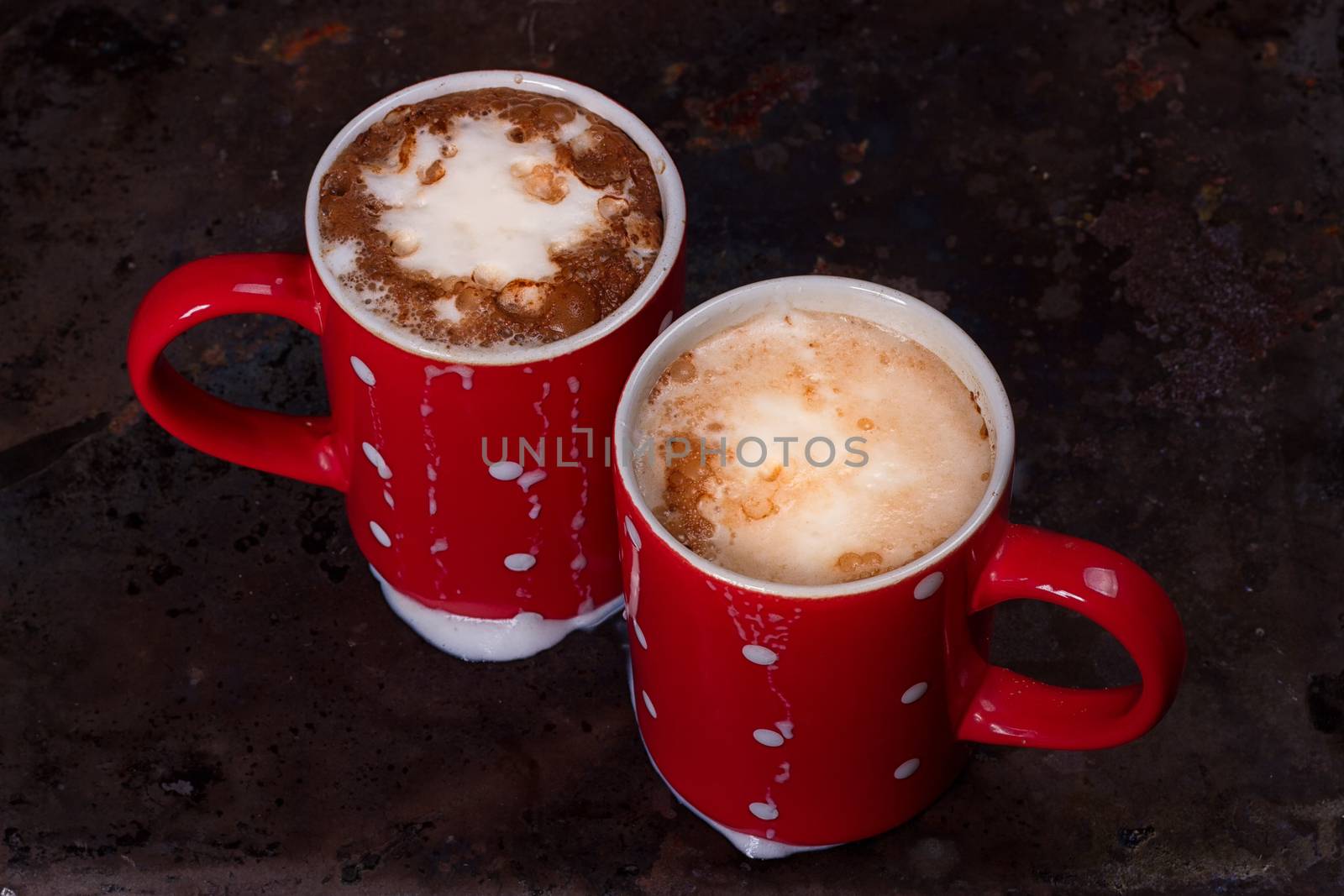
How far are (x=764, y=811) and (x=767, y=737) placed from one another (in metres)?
0.10

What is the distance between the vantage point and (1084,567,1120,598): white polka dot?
3.42 ft

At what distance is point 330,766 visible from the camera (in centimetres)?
130

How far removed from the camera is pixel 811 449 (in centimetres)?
112

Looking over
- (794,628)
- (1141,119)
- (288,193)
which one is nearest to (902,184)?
(1141,119)

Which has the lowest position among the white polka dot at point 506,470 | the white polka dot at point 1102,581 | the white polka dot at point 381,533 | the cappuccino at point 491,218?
the white polka dot at point 381,533

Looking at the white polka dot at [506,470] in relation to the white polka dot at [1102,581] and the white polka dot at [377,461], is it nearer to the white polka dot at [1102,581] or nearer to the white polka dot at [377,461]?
the white polka dot at [377,461]

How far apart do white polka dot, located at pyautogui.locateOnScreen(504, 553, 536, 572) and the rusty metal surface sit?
3.9 inches

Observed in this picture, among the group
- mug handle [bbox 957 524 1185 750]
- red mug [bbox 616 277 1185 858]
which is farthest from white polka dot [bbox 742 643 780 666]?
mug handle [bbox 957 524 1185 750]

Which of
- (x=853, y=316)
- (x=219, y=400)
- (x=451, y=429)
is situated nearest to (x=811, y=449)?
(x=853, y=316)

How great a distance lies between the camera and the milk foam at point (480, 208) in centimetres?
119

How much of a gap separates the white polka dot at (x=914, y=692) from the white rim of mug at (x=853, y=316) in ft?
0.36

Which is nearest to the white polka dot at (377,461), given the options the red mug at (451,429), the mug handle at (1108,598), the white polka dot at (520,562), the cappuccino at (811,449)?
the red mug at (451,429)

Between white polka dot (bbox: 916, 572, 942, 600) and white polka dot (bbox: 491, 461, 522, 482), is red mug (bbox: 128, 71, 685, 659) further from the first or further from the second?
white polka dot (bbox: 916, 572, 942, 600)

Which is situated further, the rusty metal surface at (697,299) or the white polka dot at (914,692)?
the rusty metal surface at (697,299)
